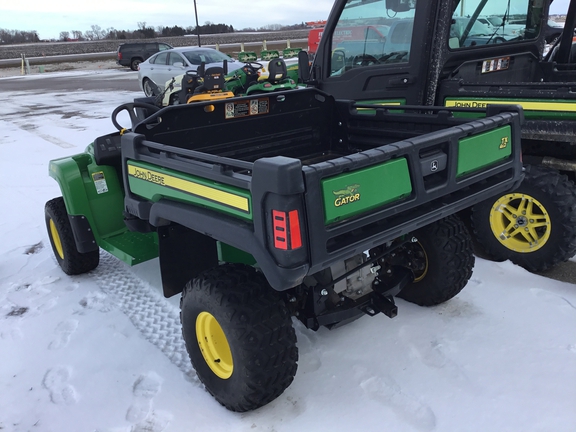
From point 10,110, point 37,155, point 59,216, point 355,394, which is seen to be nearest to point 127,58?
point 10,110

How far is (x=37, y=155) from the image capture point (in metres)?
8.02

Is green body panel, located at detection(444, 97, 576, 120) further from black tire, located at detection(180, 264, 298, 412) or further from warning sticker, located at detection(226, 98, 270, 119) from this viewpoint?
black tire, located at detection(180, 264, 298, 412)

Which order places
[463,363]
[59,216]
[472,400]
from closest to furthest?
[472,400], [463,363], [59,216]

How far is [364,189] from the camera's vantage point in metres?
2.14

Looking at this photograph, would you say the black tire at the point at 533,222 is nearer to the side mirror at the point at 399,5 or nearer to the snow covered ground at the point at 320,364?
the snow covered ground at the point at 320,364

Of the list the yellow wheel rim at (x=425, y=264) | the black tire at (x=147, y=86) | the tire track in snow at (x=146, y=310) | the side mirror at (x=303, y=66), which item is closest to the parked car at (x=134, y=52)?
the black tire at (x=147, y=86)

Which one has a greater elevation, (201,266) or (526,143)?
(526,143)

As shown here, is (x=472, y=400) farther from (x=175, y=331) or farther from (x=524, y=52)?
(x=524, y=52)

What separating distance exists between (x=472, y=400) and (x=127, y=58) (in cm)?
2591

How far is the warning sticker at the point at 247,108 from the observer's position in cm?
329

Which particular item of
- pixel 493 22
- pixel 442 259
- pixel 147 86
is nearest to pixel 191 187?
pixel 442 259

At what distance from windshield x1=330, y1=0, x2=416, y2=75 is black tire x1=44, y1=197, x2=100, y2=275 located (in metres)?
2.63

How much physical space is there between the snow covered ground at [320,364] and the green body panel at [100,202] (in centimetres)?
39

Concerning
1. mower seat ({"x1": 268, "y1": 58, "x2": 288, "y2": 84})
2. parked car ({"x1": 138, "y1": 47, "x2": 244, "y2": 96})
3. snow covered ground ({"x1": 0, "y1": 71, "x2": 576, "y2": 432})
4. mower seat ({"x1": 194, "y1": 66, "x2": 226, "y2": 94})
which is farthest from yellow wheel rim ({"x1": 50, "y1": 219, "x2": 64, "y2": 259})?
parked car ({"x1": 138, "y1": 47, "x2": 244, "y2": 96})
